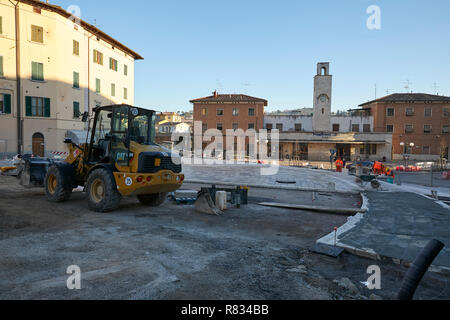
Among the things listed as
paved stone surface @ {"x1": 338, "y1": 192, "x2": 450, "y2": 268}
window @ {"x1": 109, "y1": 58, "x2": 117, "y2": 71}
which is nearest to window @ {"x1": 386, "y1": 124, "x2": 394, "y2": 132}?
window @ {"x1": 109, "y1": 58, "x2": 117, "y2": 71}

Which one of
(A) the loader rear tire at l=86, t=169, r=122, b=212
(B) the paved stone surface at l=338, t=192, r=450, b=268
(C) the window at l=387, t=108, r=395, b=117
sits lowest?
(B) the paved stone surface at l=338, t=192, r=450, b=268

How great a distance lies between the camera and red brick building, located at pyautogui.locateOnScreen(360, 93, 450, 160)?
156 ft

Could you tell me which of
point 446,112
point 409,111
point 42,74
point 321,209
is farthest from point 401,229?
point 446,112

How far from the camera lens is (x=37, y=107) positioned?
1021 inches

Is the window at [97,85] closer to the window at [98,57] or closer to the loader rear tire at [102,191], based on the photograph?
the window at [98,57]

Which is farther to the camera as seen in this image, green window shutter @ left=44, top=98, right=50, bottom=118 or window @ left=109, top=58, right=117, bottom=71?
window @ left=109, top=58, right=117, bottom=71

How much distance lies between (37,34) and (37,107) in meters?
5.97

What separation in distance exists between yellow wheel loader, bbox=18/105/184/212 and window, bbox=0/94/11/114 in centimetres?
1863

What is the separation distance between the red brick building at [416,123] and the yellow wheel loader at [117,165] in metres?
47.6

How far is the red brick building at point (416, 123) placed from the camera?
47.5 m

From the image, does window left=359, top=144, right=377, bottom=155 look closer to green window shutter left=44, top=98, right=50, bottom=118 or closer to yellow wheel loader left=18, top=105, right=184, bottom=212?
green window shutter left=44, top=98, right=50, bottom=118

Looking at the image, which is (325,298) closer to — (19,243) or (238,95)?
(19,243)

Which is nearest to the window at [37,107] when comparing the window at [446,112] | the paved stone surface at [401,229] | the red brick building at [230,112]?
the paved stone surface at [401,229]

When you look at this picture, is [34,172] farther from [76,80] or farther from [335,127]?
[335,127]
